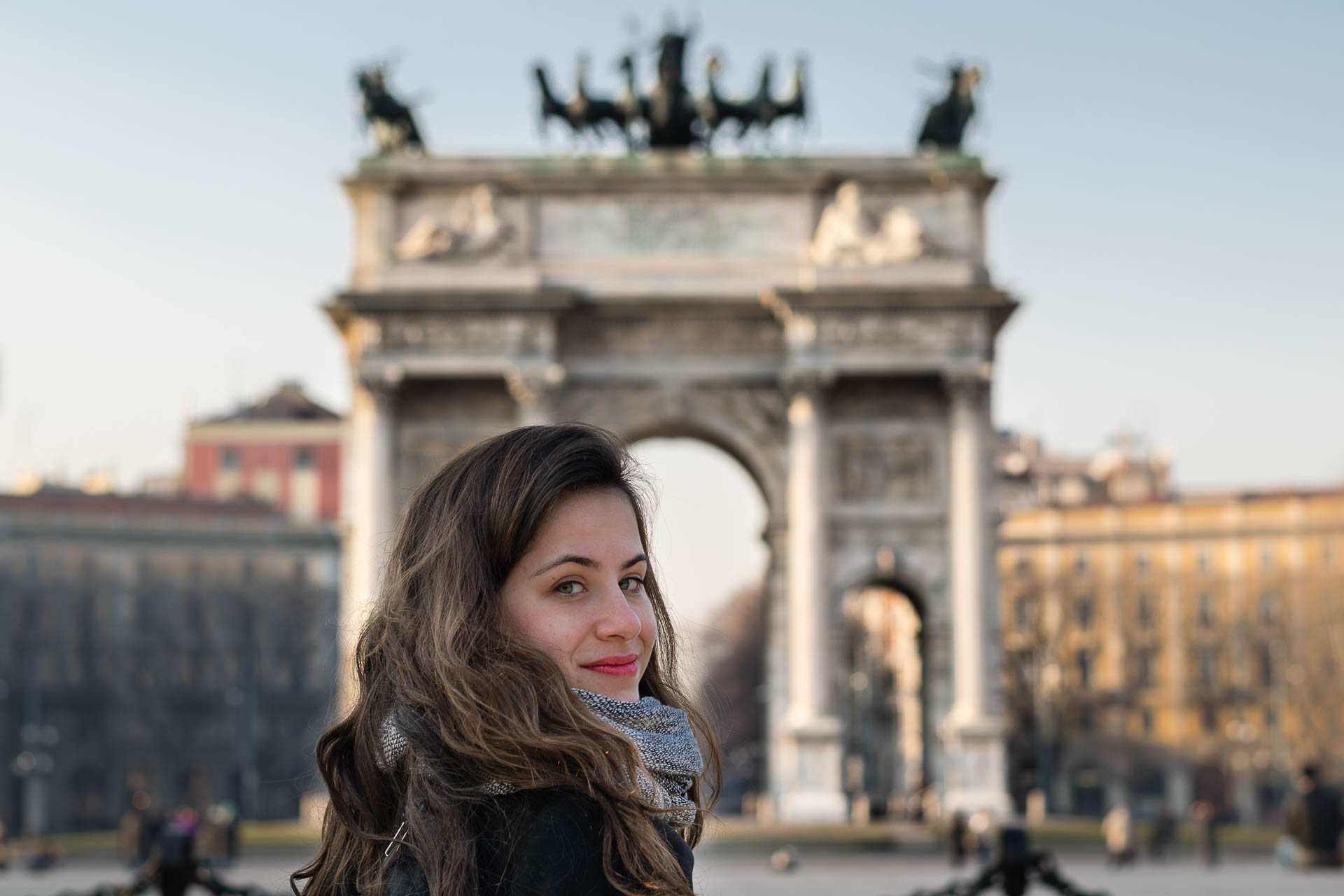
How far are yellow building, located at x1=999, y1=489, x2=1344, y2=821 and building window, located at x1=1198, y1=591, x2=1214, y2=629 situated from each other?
2.7 inches

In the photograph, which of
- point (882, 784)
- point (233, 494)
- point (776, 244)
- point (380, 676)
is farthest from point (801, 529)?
point (233, 494)

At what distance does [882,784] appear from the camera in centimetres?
8538

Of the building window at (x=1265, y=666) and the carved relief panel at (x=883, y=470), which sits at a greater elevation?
the carved relief panel at (x=883, y=470)

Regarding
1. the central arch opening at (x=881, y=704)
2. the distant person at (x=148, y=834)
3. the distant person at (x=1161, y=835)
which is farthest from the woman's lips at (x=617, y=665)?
the central arch opening at (x=881, y=704)

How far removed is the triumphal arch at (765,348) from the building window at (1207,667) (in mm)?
49327

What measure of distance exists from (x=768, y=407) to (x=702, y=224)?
3.63m

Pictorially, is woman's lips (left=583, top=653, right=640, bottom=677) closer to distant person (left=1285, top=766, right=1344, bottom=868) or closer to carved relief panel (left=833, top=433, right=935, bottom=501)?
distant person (left=1285, top=766, right=1344, bottom=868)

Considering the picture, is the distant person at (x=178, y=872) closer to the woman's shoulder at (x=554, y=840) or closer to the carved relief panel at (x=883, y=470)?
the woman's shoulder at (x=554, y=840)

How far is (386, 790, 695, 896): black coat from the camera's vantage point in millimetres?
2574

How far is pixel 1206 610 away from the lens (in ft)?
282

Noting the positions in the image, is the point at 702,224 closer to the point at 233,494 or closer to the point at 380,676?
the point at 380,676

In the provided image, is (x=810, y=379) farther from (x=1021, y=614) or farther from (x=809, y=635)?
(x=1021, y=614)

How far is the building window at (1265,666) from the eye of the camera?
3159 inches

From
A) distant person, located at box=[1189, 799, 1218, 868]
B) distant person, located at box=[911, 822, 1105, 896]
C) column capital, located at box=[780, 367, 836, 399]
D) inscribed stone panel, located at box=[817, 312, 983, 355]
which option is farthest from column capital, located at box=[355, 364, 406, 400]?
distant person, located at box=[911, 822, 1105, 896]
